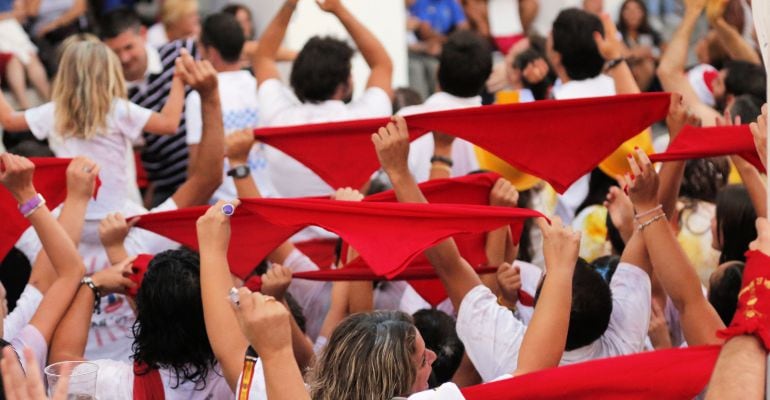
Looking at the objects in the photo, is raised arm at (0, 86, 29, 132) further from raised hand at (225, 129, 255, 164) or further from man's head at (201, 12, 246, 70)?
man's head at (201, 12, 246, 70)

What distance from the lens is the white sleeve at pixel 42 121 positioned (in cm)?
512

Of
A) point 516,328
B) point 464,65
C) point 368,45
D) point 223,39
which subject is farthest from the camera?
point 223,39

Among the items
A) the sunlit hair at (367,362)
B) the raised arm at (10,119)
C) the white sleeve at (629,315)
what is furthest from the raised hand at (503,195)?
the raised arm at (10,119)

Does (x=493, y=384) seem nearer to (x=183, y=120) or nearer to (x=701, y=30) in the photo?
(x=183, y=120)

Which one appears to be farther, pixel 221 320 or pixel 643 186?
pixel 643 186

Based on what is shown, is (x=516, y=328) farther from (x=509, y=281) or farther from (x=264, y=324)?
(x=264, y=324)

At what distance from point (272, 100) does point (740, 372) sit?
3.21m

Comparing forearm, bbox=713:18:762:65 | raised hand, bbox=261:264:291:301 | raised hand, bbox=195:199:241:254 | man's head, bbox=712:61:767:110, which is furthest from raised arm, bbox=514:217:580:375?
forearm, bbox=713:18:762:65

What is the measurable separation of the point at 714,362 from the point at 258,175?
3.32m

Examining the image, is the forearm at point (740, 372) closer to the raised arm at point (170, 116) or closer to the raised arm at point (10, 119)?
the raised arm at point (170, 116)

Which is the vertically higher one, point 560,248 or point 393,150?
point 393,150

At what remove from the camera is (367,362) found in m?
2.92

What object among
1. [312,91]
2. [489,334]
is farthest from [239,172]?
[489,334]

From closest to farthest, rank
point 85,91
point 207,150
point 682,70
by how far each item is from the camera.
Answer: point 207,150
point 85,91
point 682,70
